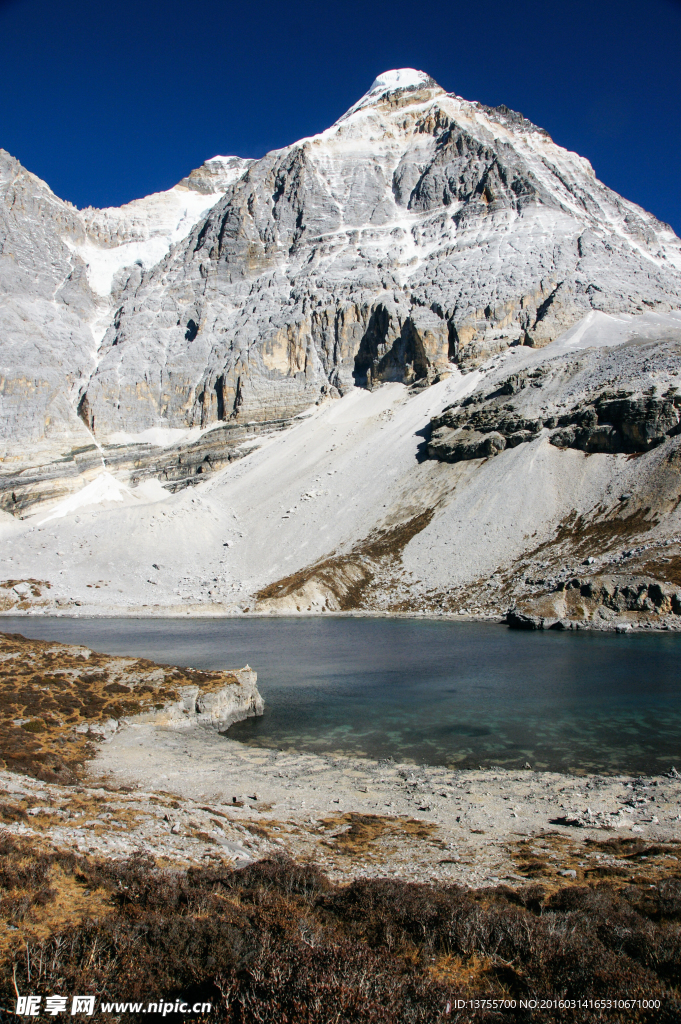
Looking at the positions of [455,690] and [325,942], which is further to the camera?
[455,690]

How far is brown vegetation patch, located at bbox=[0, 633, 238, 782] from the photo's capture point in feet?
59.0

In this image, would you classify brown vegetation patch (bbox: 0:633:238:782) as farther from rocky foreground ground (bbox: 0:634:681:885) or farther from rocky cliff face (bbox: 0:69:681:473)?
rocky cliff face (bbox: 0:69:681:473)

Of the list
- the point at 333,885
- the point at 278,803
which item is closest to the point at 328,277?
the point at 278,803

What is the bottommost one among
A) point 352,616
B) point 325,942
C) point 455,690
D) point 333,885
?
point 352,616

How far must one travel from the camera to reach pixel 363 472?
10325cm

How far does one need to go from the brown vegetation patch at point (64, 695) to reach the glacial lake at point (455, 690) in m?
4.34

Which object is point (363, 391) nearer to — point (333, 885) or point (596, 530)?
point (596, 530)

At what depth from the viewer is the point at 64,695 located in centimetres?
2339

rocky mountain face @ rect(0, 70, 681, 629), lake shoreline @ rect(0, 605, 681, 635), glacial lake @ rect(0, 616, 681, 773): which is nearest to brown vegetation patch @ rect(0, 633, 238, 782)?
glacial lake @ rect(0, 616, 681, 773)

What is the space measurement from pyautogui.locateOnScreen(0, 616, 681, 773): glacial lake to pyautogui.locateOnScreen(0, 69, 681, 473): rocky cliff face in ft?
287

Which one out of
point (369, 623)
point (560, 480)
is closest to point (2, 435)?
point (369, 623)

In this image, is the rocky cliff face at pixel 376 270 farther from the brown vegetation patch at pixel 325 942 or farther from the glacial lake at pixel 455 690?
the brown vegetation patch at pixel 325 942

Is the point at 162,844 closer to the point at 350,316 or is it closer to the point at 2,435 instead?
the point at 350,316

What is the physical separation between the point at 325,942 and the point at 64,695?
20.0 meters
